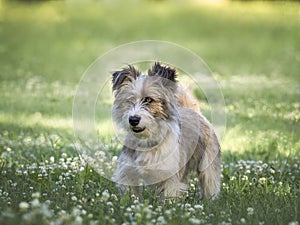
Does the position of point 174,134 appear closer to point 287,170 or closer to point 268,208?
point 268,208

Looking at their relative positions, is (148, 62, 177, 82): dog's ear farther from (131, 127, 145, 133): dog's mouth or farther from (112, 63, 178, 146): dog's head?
(131, 127, 145, 133): dog's mouth

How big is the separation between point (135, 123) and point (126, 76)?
0.51 meters

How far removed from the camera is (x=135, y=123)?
18.6ft

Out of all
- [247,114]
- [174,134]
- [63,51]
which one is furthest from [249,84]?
[174,134]

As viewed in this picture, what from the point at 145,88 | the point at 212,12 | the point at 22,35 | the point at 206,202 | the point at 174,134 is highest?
the point at 212,12

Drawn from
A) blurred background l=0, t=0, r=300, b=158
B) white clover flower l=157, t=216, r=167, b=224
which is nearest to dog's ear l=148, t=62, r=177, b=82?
white clover flower l=157, t=216, r=167, b=224

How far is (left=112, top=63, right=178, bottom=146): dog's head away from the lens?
5734 millimetres

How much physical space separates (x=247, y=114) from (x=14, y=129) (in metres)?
3.77

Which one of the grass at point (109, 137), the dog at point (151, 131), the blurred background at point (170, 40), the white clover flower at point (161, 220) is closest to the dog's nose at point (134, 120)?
the dog at point (151, 131)

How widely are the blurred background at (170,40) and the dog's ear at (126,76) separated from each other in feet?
8.86

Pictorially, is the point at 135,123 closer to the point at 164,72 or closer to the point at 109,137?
the point at 164,72

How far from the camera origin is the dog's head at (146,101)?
18.8 feet

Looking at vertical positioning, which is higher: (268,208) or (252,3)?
(252,3)

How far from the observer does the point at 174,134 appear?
591cm
